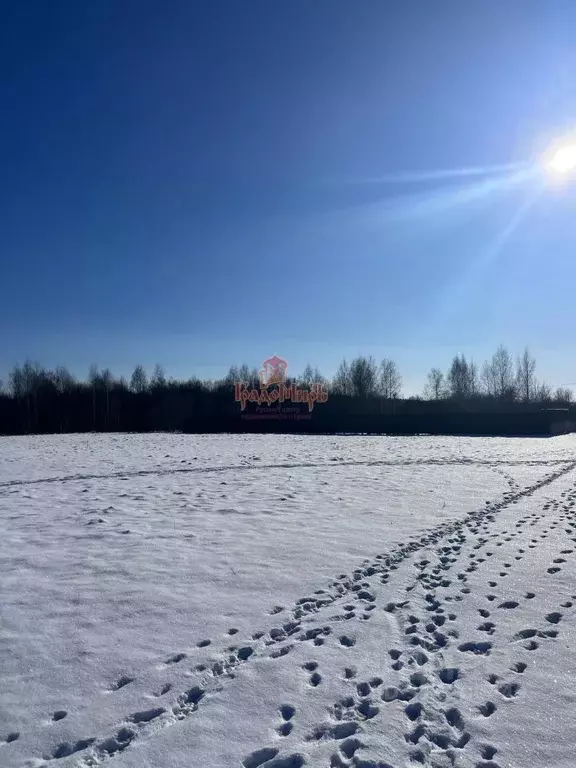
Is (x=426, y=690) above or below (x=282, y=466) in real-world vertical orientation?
below

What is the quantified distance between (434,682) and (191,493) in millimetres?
8856

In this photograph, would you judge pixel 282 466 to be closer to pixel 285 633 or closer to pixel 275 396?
pixel 285 633

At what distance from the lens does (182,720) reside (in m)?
3.93

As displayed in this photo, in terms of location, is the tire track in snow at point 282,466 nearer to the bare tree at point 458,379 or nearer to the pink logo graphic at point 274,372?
the pink logo graphic at point 274,372

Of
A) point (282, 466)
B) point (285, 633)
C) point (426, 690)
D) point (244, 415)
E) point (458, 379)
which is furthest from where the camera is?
point (458, 379)

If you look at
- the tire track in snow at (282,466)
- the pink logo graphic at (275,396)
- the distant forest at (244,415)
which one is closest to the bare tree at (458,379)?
the distant forest at (244,415)

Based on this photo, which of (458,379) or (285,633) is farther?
(458,379)

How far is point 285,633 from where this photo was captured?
5320 millimetres

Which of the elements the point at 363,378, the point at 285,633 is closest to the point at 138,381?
the point at 363,378

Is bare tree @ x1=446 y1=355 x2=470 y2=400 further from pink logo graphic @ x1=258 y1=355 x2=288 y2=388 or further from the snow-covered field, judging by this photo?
the snow-covered field

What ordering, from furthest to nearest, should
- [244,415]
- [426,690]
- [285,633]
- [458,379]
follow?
1. [458,379]
2. [244,415]
3. [285,633]
4. [426,690]

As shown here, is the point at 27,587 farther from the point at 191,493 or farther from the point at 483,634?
the point at 191,493

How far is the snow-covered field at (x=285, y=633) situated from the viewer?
369 centimetres

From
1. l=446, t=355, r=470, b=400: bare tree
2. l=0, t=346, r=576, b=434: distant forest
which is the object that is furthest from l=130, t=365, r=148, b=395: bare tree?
l=446, t=355, r=470, b=400: bare tree
